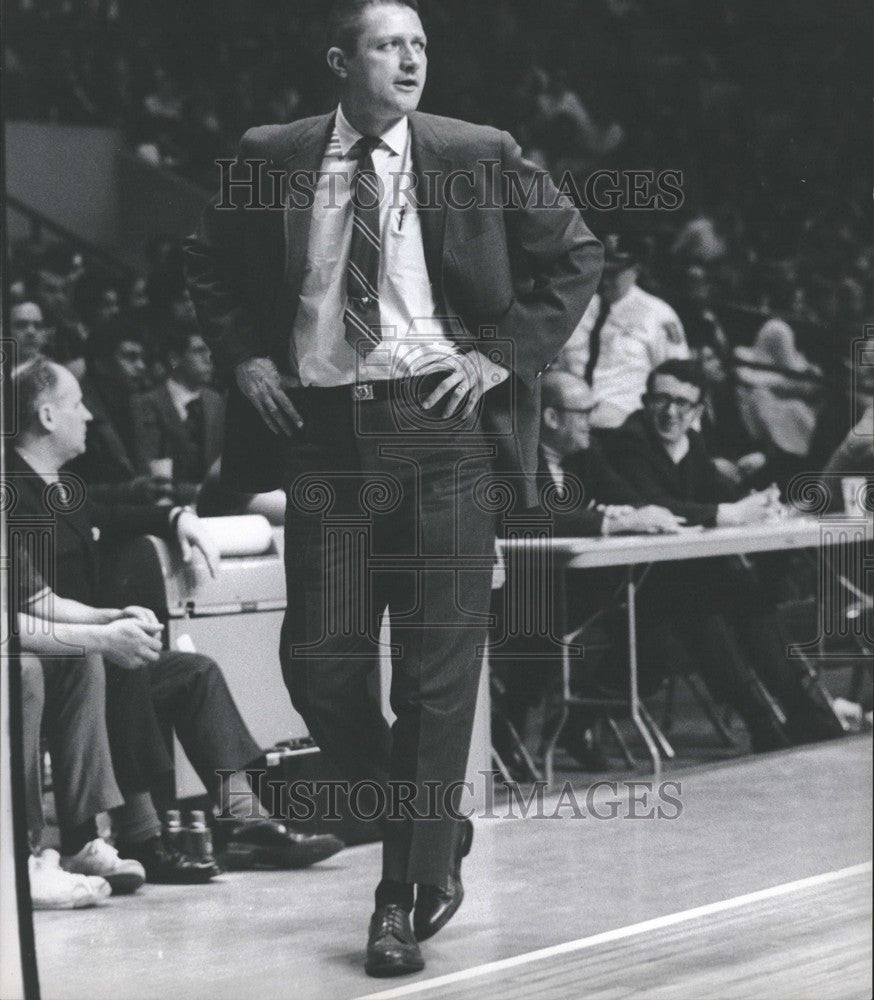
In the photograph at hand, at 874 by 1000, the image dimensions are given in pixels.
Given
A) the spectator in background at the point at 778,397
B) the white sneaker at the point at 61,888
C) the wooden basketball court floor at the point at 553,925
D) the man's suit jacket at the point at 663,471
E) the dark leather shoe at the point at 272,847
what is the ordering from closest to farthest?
1. the wooden basketball court floor at the point at 553,925
2. the white sneaker at the point at 61,888
3. the dark leather shoe at the point at 272,847
4. the man's suit jacket at the point at 663,471
5. the spectator in background at the point at 778,397

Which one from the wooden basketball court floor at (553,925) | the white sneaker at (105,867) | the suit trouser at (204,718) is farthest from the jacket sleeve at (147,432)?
the white sneaker at (105,867)

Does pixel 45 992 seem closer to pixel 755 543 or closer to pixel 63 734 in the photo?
pixel 63 734

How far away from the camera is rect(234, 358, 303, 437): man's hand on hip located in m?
3.10

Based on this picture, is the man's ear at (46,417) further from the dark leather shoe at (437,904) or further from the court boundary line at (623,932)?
the court boundary line at (623,932)

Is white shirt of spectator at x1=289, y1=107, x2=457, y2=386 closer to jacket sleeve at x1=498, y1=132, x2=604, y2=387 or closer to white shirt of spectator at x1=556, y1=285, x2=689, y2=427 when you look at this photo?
jacket sleeve at x1=498, y1=132, x2=604, y2=387

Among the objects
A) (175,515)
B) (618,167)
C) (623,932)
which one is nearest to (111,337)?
(175,515)

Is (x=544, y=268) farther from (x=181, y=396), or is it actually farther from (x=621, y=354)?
(x=621, y=354)

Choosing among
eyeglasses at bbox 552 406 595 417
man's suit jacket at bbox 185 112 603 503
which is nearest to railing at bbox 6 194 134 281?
eyeglasses at bbox 552 406 595 417

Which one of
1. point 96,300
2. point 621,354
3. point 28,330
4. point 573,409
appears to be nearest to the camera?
point 573,409

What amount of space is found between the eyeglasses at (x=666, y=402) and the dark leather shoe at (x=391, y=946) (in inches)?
91.9

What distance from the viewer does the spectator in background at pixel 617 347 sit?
5.11 meters

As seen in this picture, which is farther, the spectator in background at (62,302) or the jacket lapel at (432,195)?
the spectator in background at (62,302)

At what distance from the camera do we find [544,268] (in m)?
3.10

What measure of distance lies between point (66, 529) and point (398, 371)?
82 centimetres
